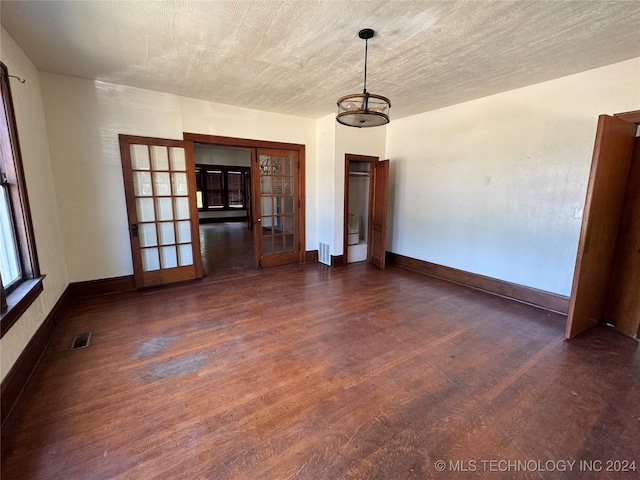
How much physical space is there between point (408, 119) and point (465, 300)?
3.30 m

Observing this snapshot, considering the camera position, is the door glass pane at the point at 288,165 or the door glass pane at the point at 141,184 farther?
the door glass pane at the point at 288,165

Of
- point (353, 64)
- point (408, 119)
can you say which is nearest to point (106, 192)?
point (353, 64)

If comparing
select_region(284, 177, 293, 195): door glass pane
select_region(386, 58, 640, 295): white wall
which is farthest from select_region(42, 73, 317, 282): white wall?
select_region(386, 58, 640, 295): white wall

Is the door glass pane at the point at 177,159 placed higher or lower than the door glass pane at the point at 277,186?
higher

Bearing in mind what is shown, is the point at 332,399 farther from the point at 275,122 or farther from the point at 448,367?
the point at 275,122

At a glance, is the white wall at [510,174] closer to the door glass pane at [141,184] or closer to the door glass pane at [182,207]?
the door glass pane at [182,207]

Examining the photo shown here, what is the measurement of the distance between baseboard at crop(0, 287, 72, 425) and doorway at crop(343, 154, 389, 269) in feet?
13.9

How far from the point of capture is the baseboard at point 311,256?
575cm

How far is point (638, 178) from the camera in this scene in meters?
2.88

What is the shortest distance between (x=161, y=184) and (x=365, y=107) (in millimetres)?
3259

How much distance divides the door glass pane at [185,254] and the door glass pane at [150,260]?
0.31m

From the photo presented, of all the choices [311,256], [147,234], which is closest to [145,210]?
[147,234]

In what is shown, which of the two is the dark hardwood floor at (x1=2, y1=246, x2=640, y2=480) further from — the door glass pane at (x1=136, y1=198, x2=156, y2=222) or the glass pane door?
the glass pane door

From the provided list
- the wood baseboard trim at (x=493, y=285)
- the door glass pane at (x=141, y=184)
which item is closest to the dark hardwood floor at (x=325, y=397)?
the wood baseboard trim at (x=493, y=285)
